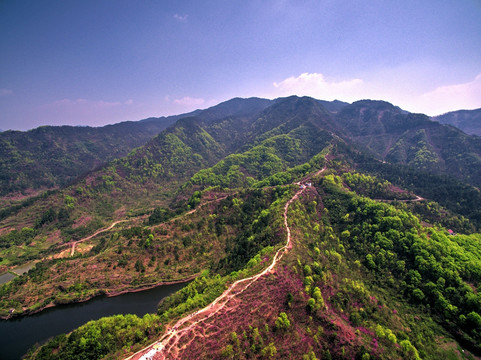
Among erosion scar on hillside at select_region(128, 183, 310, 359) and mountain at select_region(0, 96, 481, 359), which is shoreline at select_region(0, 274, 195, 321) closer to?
mountain at select_region(0, 96, 481, 359)

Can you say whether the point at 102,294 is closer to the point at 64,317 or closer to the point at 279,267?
the point at 64,317

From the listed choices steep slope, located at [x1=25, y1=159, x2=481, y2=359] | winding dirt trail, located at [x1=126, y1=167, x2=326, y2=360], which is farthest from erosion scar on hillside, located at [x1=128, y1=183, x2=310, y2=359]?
steep slope, located at [x1=25, y1=159, x2=481, y2=359]

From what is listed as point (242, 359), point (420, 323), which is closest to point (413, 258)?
point (420, 323)

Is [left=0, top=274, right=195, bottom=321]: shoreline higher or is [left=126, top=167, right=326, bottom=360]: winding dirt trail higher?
[left=126, top=167, right=326, bottom=360]: winding dirt trail

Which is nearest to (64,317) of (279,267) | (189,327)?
(189,327)

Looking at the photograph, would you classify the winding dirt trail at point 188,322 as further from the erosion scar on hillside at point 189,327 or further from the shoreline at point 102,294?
the shoreline at point 102,294

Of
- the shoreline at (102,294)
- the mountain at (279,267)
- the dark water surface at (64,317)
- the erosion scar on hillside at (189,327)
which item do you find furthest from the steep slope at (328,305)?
the shoreline at (102,294)

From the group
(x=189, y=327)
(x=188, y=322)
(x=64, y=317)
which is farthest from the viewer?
(x=64, y=317)
